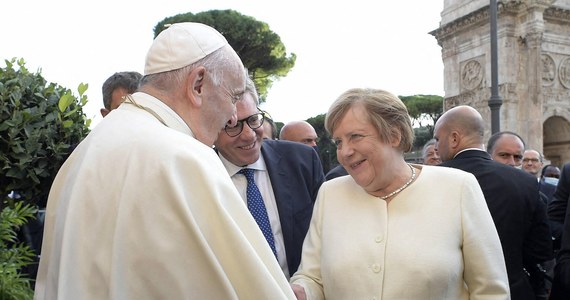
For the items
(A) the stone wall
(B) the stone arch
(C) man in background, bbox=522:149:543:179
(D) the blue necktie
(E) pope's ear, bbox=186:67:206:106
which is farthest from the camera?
(B) the stone arch

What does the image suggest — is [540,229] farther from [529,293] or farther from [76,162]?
[76,162]

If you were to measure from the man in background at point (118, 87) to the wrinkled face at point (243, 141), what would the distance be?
134cm

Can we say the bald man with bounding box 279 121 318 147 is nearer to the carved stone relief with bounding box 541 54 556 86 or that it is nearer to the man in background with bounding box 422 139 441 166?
the man in background with bounding box 422 139 441 166

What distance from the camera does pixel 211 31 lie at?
191 cm

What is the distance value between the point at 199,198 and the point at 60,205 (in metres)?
0.43

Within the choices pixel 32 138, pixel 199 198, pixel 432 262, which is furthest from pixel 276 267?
pixel 32 138

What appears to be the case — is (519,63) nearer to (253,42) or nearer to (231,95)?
(231,95)

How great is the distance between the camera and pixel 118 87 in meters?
3.92

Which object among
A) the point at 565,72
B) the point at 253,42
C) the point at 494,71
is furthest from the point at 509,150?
the point at 253,42

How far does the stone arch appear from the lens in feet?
60.8

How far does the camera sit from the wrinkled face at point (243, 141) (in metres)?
2.83

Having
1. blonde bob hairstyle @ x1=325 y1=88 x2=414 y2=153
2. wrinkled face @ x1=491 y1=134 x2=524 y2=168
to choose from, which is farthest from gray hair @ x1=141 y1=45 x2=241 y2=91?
wrinkled face @ x1=491 y1=134 x2=524 y2=168

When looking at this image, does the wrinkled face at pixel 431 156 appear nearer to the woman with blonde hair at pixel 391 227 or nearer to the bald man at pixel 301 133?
the bald man at pixel 301 133

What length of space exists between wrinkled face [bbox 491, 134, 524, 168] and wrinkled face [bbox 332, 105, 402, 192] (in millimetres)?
3011
